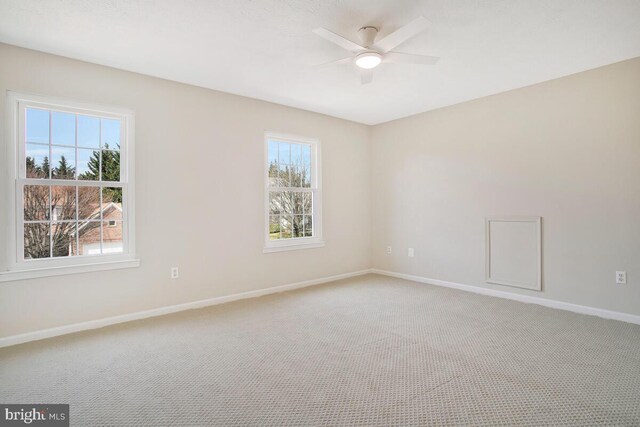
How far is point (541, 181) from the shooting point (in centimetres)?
380

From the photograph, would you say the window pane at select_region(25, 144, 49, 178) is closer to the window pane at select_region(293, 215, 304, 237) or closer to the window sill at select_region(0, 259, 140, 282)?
the window sill at select_region(0, 259, 140, 282)

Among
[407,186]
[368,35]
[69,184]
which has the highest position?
[368,35]

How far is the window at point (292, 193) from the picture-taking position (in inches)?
179

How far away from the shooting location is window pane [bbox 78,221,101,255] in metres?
3.20

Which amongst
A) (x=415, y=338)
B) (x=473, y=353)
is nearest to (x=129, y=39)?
(x=415, y=338)

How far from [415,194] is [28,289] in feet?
14.9

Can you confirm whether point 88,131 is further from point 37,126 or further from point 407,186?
point 407,186

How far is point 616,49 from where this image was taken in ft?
9.71

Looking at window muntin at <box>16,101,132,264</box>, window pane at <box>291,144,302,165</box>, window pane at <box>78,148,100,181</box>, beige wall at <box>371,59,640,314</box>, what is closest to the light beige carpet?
beige wall at <box>371,59,640,314</box>

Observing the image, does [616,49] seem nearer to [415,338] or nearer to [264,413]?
[415,338]

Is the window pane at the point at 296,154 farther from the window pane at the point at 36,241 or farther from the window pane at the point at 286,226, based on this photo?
the window pane at the point at 36,241

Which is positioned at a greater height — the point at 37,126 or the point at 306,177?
the point at 37,126

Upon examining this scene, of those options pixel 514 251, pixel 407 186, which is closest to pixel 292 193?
pixel 407 186

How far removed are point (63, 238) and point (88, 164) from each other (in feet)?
2.35
